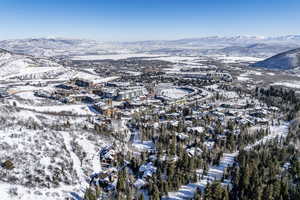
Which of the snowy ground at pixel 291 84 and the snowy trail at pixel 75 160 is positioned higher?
the snowy ground at pixel 291 84

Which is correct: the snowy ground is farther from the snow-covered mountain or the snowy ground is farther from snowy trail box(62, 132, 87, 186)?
the snow-covered mountain

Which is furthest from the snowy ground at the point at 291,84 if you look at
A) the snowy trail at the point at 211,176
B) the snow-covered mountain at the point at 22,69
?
the snow-covered mountain at the point at 22,69

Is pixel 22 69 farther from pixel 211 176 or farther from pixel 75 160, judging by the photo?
pixel 211 176

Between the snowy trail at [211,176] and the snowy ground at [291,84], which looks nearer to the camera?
the snowy trail at [211,176]

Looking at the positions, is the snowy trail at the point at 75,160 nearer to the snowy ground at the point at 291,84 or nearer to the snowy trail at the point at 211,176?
the snowy trail at the point at 211,176

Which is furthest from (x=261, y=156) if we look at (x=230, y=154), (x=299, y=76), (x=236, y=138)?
(x=299, y=76)

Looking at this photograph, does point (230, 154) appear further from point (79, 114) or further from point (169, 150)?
point (79, 114)

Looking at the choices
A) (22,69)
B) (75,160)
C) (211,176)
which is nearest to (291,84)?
(211,176)

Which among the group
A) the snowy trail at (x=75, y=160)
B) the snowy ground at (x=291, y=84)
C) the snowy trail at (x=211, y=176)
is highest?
the snowy ground at (x=291, y=84)

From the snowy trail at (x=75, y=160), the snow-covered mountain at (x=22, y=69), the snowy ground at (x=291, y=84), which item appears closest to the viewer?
the snowy trail at (x=75, y=160)

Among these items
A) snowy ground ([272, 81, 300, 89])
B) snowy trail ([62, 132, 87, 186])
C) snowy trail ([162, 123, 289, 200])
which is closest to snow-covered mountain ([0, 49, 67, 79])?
snowy trail ([62, 132, 87, 186])
